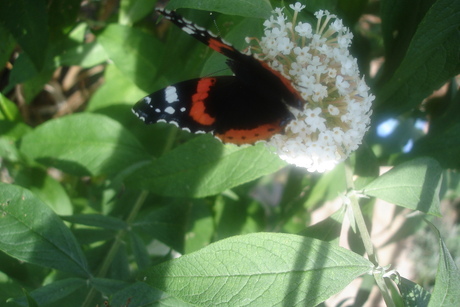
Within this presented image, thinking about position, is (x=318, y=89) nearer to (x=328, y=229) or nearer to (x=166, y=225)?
(x=328, y=229)

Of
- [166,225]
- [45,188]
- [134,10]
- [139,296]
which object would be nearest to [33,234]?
[139,296]

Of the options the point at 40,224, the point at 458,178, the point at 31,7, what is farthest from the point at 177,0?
the point at 458,178

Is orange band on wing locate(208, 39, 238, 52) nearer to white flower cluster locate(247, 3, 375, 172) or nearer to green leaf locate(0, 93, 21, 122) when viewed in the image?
white flower cluster locate(247, 3, 375, 172)

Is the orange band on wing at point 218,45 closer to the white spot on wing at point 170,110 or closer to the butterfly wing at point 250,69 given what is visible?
the butterfly wing at point 250,69

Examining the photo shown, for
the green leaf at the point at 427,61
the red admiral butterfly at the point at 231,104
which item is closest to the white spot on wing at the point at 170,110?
the red admiral butterfly at the point at 231,104

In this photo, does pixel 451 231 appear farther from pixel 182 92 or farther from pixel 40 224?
pixel 40 224
